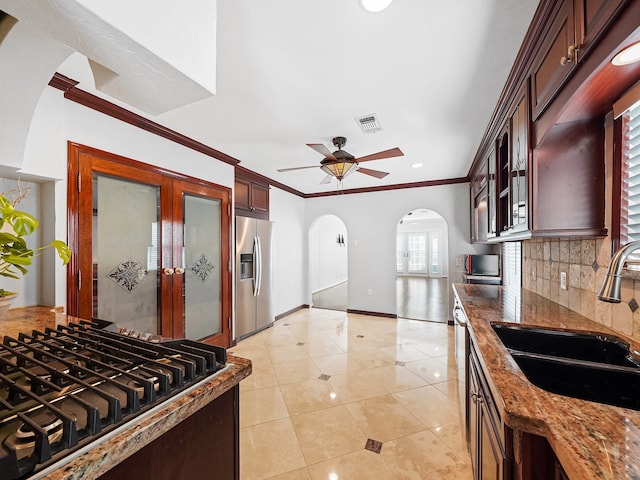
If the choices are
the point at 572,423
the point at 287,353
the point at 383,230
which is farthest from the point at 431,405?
the point at 383,230

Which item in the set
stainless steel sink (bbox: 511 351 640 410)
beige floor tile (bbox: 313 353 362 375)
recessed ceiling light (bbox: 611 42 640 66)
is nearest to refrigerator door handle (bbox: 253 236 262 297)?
beige floor tile (bbox: 313 353 362 375)

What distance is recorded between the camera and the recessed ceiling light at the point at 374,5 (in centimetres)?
127

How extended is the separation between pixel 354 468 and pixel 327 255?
22.2ft

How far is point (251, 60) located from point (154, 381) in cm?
180

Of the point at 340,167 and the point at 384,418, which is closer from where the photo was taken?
the point at 384,418

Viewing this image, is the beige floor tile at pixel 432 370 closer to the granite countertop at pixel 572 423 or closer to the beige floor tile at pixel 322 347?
the beige floor tile at pixel 322 347

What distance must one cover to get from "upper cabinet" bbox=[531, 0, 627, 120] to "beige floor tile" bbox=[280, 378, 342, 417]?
2.50 meters

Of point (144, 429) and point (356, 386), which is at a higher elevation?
point (144, 429)

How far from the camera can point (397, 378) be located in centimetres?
271

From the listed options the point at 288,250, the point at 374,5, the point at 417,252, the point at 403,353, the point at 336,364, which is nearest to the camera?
the point at 374,5

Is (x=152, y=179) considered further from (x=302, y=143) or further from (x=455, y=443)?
(x=455, y=443)

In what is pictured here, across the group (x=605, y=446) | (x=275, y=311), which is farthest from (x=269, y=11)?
(x=275, y=311)

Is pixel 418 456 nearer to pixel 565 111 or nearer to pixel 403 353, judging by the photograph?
pixel 403 353

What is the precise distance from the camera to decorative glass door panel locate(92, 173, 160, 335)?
225 cm
